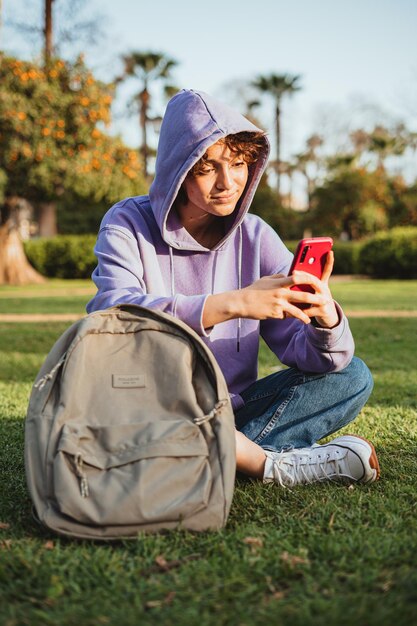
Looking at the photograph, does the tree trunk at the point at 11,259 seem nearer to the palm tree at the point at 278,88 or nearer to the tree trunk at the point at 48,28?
the tree trunk at the point at 48,28

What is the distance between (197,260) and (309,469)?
2.96 feet

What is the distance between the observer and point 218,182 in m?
2.66

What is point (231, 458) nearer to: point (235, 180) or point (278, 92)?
point (235, 180)

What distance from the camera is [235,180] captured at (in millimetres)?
2688

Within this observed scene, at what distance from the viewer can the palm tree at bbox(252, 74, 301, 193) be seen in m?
42.2

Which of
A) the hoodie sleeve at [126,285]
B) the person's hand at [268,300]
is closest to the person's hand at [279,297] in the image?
the person's hand at [268,300]

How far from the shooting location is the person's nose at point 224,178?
8.65 feet

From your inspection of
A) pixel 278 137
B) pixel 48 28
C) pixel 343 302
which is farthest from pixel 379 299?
pixel 278 137

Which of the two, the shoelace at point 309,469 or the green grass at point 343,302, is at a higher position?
the shoelace at point 309,469

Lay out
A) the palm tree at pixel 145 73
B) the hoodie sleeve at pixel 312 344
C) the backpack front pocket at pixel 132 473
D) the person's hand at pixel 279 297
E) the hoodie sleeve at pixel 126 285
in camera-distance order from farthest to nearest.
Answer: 1. the palm tree at pixel 145 73
2. the hoodie sleeve at pixel 312 344
3. the hoodie sleeve at pixel 126 285
4. the person's hand at pixel 279 297
5. the backpack front pocket at pixel 132 473

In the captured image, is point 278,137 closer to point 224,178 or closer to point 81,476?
point 224,178

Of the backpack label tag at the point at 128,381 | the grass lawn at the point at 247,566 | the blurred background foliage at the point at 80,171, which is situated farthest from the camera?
the blurred background foliage at the point at 80,171

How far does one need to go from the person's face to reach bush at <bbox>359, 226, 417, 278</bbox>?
19835mm

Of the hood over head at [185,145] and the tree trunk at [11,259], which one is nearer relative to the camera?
the hood over head at [185,145]
